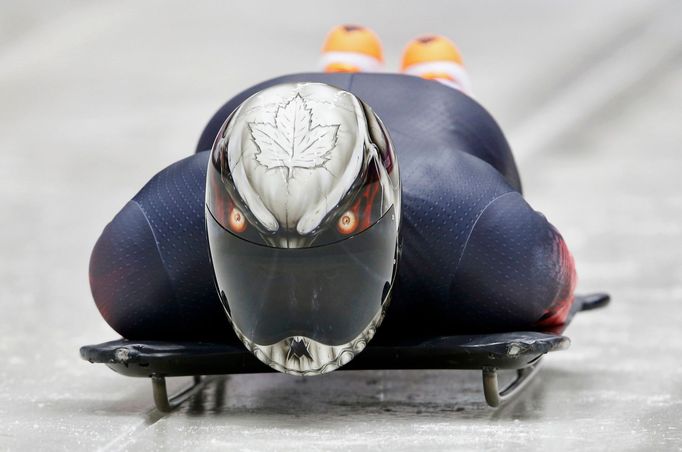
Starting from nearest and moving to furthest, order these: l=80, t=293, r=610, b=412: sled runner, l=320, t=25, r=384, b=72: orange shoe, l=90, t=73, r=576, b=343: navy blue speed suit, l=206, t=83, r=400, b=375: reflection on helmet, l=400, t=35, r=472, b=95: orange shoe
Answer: l=206, t=83, r=400, b=375: reflection on helmet
l=80, t=293, r=610, b=412: sled runner
l=90, t=73, r=576, b=343: navy blue speed suit
l=400, t=35, r=472, b=95: orange shoe
l=320, t=25, r=384, b=72: orange shoe

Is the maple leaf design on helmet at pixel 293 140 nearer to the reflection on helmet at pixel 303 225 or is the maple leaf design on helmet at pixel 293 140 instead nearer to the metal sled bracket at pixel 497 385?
the reflection on helmet at pixel 303 225

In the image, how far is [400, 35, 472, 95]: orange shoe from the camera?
494 centimetres

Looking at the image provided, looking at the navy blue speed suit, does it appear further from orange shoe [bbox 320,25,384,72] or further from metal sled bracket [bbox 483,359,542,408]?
orange shoe [bbox 320,25,384,72]

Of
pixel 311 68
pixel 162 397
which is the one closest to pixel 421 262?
pixel 162 397

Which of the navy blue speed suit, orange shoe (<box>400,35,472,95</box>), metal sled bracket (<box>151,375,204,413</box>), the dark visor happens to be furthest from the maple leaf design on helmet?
orange shoe (<box>400,35,472,95</box>)

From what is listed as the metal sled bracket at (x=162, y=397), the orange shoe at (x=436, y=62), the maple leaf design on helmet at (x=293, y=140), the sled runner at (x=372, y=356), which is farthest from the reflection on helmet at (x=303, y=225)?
the orange shoe at (x=436, y=62)

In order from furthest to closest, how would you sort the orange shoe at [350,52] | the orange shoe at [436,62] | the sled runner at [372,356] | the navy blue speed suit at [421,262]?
the orange shoe at [350,52]
the orange shoe at [436,62]
the navy blue speed suit at [421,262]
the sled runner at [372,356]

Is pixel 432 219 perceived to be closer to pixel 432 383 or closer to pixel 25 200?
pixel 432 383

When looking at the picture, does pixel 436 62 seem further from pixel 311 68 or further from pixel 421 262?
pixel 311 68

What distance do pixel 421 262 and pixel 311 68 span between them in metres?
7.41

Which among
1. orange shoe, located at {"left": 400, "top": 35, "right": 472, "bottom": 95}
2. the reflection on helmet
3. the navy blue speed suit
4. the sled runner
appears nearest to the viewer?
the reflection on helmet

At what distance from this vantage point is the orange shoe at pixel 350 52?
5059 millimetres

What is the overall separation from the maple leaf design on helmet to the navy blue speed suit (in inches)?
17.2

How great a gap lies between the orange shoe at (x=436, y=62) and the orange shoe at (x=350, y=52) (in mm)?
126
